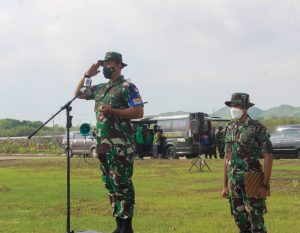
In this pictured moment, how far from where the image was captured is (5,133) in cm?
8794

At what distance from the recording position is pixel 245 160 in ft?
21.3

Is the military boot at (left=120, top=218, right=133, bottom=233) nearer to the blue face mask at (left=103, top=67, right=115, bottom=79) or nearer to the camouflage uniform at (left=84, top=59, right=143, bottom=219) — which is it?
the camouflage uniform at (left=84, top=59, right=143, bottom=219)

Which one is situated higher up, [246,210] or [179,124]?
[179,124]

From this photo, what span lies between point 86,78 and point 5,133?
84.3m

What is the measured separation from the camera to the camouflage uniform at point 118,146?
19.9 ft

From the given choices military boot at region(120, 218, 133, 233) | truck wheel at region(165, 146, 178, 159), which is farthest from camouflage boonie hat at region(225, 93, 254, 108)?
truck wheel at region(165, 146, 178, 159)

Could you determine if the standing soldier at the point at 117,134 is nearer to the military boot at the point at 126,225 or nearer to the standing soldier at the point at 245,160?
the military boot at the point at 126,225

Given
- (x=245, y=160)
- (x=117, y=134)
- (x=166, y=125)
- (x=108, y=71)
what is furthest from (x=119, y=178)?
(x=166, y=125)

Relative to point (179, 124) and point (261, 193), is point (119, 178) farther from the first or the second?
point (179, 124)

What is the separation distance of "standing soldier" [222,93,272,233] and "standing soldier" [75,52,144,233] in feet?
3.92

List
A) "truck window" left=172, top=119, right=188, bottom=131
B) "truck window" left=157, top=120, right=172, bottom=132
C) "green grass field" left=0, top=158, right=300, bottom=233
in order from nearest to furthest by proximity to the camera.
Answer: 1. "green grass field" left=0, top=158, right=300, bottom=233
2. "truck window" left=172, top=119, right=188, bottom=131
3. "truck window" left=157, top=120, right=172, bottom=132

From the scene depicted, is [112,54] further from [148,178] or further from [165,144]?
[165,144]

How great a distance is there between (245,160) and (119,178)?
1494mm

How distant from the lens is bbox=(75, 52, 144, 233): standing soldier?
6.04 m
